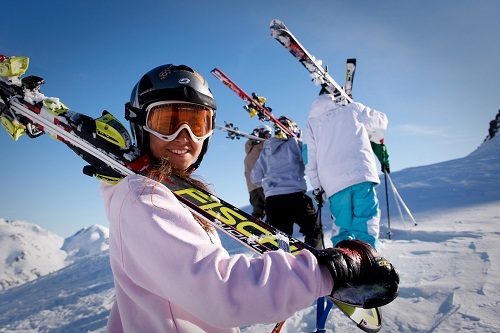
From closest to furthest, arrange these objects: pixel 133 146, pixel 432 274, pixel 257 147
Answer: pixel 133 146 < pixel 432 274 < pixel 257 147

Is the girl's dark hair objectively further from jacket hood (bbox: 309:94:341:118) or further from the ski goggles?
jacket hood (bbox: 309:94:341:118)

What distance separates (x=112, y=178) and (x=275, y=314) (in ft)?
3.88

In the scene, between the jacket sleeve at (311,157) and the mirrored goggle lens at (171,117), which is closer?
the mirrored goggle lens at (171,117)

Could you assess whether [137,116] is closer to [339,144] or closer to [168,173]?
[168,173]

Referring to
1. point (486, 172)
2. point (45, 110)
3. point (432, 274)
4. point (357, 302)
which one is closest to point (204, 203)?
point (357, 302)

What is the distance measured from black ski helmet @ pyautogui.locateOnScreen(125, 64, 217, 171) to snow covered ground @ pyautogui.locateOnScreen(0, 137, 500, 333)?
7.57 feet

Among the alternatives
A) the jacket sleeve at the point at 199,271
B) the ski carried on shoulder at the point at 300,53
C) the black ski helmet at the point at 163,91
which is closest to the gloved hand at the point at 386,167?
the ski carried on shoulder at the point at 300,53

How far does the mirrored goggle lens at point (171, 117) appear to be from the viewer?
1.45 meters

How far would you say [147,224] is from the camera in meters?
0.90

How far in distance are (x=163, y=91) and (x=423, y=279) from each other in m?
3.37

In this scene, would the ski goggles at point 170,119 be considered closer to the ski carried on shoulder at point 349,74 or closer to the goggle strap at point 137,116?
the goggle strap at point 137,116

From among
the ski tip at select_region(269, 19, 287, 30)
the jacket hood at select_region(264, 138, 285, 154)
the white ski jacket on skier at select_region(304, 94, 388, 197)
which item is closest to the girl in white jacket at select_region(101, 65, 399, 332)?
the white ski jacket on skier at select_region(304, 94, 388, 197)

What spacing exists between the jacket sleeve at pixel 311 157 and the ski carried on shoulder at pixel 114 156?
95.7 inches

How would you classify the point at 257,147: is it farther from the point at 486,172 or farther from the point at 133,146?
the point at 486,172
